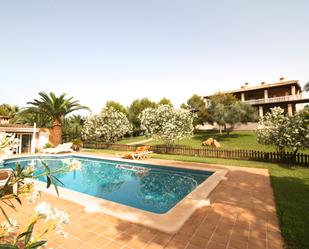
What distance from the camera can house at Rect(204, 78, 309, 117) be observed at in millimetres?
31453

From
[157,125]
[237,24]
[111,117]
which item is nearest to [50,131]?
[111,117]

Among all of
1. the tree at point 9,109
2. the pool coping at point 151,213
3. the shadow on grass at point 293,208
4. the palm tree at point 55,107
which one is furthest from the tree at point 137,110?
the shadow on grass at point 293,208

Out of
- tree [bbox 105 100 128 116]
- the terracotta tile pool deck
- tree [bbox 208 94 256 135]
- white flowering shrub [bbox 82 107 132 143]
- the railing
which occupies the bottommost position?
the terracotta tile pool deck

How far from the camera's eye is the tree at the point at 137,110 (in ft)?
135

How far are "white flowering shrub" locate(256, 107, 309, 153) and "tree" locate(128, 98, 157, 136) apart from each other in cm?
2957

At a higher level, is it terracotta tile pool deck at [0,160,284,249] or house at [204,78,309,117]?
house at [204,78,309,117]

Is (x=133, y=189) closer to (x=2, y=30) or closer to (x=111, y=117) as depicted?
(x=2, y=30)

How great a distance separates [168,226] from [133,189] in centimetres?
558

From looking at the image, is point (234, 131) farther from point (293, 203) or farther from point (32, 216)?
point (32, 216)

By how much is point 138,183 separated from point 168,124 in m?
8.46

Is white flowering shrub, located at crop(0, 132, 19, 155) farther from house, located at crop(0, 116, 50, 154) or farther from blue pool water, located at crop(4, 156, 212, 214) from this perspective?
house, located at crop(0, 116, 50, 154)

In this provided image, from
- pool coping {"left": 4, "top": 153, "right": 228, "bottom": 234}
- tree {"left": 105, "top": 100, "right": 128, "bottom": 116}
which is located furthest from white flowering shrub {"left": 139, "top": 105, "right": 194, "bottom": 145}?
tree {"left": 105, "top": 100, "right": 128, "bottom": 116}

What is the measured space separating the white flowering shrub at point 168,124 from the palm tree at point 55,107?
9.30 meters

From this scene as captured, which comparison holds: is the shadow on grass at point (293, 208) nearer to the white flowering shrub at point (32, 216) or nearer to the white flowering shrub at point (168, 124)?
the white flowering shrub at point (32, 216)
